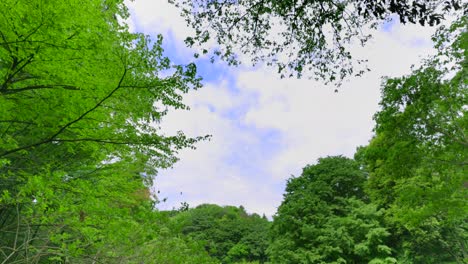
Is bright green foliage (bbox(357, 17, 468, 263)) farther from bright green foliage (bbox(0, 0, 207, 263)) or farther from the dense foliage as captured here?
bright green foliage (bbox(0, 0, 207, 263))

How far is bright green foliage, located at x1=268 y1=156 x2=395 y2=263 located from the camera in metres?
15.0

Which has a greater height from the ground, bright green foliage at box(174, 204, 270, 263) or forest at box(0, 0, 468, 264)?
bright green foliage at box(174, 204, 270, 263)

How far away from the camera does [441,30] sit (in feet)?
22.1

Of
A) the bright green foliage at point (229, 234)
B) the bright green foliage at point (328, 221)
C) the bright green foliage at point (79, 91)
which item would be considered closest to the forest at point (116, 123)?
the bright green foliage at point (79, 91)

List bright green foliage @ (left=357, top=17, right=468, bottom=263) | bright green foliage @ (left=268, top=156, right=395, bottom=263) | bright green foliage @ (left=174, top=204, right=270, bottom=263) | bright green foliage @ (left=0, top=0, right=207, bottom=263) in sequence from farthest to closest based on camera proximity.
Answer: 1. bright green foliage @ (left=174, top=204, right=270, bottom=263)
2. bright green foliage @ (left=268, top=156, right=395, bottom=263)
3. bright green foliage @ (left=357, top=17, right=468, bottom=263)
4. bright green foliage @ (left=0, top=0, right=207, bottom=263)

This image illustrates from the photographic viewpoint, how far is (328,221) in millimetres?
16156

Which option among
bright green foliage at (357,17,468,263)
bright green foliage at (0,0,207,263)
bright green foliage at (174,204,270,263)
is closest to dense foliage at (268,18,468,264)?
bright green foliage at (357,17,468,263)

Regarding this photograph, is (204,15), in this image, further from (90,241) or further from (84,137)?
(90,241)

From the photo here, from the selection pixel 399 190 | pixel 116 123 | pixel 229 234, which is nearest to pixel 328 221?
pixel 399 190

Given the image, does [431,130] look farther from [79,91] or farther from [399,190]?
[79,91]

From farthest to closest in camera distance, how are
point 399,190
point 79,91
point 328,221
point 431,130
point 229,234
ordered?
point 229,234 → point 328,221 → point 399,190 → point 431,130 → point 79,91

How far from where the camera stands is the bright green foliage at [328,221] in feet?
49.1

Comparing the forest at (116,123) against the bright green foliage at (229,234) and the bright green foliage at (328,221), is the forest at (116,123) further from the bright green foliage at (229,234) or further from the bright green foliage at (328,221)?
the bright green foliage at (229,234)

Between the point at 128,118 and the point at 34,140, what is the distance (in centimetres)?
188
